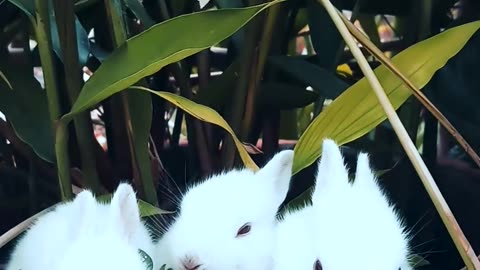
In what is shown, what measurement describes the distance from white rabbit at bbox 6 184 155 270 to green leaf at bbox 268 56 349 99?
0.19 m

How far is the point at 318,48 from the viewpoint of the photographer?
Answer: 77 centimetres

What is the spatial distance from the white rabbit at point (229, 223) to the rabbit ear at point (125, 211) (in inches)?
2.3

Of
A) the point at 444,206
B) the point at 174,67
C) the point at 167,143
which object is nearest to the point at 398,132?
the point at 444,206

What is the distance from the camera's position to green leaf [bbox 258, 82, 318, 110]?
743 mm

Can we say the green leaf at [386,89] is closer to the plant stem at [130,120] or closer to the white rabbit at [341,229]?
the white rabbit at [341,229]

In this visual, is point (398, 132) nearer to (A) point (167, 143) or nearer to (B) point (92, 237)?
(B) point (92, 237)

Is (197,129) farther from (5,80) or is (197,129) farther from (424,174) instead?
(424,174)

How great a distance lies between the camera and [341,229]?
1.61ft

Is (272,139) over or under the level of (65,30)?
under

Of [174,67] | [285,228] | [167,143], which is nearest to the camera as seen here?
[285,228]

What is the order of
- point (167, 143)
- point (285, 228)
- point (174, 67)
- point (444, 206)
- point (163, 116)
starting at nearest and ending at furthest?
point (444, 206)
point (285, 228)
point (174, 67)
point (163, 116)
point (167, 143)

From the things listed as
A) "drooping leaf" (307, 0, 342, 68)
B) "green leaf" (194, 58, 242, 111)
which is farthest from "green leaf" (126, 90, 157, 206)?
"drooping leaf" (307, 0, 342, 68)

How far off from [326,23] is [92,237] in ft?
1.19

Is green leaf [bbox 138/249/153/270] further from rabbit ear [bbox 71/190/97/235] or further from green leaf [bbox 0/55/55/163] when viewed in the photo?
green leaf [bbox 0/55/55/163]
